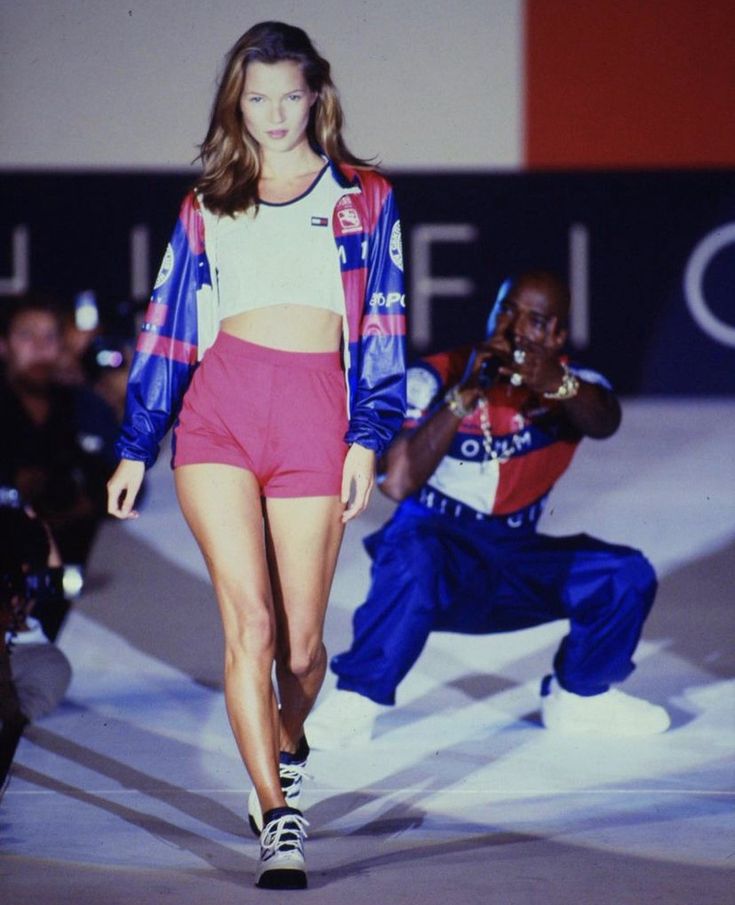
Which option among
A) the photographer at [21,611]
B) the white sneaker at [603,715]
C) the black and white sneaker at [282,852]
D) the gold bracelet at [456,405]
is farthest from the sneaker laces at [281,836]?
the gold bracelet at [456,405]

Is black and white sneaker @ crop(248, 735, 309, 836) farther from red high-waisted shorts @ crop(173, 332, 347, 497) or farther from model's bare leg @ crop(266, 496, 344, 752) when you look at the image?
red high-waisted shorts @ crop(173, 332, 347, 497)

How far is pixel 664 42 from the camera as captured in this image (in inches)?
336

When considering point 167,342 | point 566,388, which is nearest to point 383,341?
point 167,342

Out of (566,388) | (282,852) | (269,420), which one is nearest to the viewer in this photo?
(282,852)

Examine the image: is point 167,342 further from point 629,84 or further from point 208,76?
point 629,84

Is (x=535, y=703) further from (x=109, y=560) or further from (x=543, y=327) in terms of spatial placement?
(x=109, y=560)

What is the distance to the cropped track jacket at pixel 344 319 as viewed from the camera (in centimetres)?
304

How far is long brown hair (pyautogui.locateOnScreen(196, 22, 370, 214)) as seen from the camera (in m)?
2.98

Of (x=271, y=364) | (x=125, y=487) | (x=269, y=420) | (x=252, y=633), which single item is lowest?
(x=252, y=633)

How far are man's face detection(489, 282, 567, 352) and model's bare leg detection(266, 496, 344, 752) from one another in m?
1.12

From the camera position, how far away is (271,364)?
2971mm

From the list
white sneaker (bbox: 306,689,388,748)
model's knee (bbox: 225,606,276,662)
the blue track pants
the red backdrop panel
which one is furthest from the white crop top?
the red backdrop panel

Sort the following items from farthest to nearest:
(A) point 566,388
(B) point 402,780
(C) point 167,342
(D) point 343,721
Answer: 1. (A) point 566,388
2. (D) point 343,721
3. (B) point 402,780
4. (C) point 167,342

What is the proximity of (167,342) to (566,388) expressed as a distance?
123 centimetres
